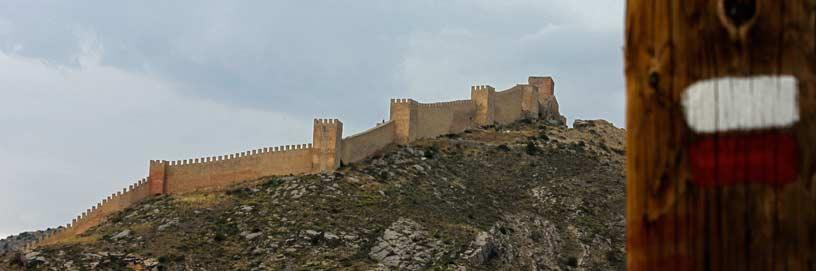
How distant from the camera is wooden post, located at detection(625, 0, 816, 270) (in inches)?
88.0

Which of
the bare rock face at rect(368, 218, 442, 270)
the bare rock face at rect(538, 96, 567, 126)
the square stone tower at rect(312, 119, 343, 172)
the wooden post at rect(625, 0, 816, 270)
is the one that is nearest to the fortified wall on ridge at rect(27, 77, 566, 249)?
the square stone tower at rect(312, 119, 343, 172)

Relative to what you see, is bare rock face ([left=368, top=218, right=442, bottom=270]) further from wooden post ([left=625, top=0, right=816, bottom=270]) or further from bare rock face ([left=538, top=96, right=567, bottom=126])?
wooden post ([left=625, top=0, right=816, bottom=270])

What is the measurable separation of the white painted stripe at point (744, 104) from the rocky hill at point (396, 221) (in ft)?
130

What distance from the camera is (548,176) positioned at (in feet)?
186

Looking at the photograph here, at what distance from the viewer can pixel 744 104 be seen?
2250mm

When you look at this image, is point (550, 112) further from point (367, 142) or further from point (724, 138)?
point (724, 138)

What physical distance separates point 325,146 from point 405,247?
6.92 metres

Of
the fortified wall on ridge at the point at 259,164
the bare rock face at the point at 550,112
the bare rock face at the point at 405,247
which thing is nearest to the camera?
the bare rock face at the point at 405,247

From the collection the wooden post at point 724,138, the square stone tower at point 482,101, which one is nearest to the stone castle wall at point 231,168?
the square stone tower at point 482,101

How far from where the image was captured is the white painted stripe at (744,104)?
2.24m

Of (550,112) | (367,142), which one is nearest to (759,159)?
(367,142)

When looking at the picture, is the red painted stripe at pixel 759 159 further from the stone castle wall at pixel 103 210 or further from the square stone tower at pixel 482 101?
the square stone tower at pixel 482 101

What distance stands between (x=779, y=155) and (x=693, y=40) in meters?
0.28

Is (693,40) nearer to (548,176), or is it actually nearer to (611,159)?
(548,176)
